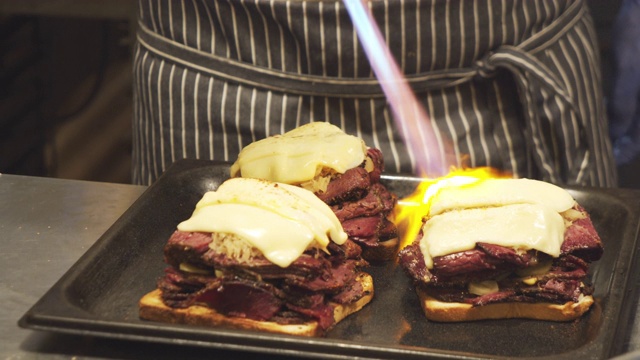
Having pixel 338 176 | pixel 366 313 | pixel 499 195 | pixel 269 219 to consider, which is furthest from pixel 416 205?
pixel 269 219

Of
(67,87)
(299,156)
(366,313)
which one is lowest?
A: (67,87)

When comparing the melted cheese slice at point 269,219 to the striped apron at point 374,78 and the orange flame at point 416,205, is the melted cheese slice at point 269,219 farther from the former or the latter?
the striped apron at point 374,78

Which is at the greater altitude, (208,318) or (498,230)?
(498,230)

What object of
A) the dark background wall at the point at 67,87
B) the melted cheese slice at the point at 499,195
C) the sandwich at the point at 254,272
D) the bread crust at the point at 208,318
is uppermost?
the melted cheese slice at the point at 499,195

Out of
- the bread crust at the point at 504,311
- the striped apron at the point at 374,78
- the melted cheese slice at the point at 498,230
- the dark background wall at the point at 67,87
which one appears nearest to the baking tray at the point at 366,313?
the bread crust at the point at 504,311

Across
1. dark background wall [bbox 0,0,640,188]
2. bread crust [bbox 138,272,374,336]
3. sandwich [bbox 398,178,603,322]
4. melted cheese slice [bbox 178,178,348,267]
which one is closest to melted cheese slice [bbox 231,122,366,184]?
melted cheese slice [bbox 178,178,348,267]

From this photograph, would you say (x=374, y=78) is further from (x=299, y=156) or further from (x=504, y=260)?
(x=504, y=260)
